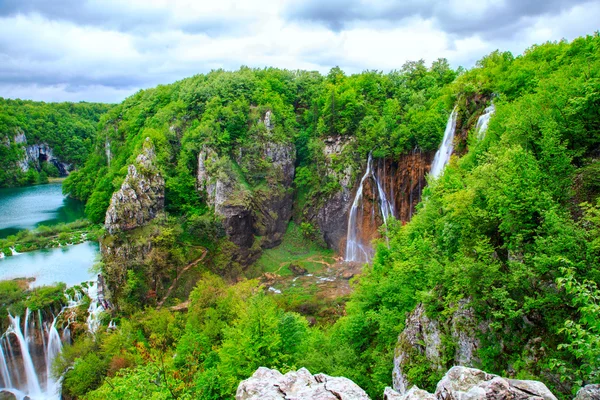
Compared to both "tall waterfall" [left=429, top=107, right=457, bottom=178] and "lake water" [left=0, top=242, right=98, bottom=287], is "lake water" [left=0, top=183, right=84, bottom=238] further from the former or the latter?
"tall waterfall" [left=429, top=107, right=457, bottom=178]

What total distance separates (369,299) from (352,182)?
990 inches

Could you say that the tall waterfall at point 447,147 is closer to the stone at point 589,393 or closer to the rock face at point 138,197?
the stone at point 589,393

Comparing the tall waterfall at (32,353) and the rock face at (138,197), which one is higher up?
the rock face at (138,197)

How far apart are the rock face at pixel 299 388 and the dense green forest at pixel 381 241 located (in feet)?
10.9

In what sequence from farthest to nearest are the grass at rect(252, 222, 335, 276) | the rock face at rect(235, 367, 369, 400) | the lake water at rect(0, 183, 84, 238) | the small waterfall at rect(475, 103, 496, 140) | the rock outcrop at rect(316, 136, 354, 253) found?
the lake water at rect(0, 183, 84, 238) → the rock outcrop at rect(316, 136, 354, 253) → the grass at rect(252, 222, 335, 276) → the small waterfall at rect(475, 103, 496, 140) → the rock face at rect(235, 367, 369, 400)

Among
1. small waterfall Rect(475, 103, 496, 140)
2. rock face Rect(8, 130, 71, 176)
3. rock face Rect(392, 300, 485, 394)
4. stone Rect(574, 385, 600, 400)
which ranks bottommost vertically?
rock face Rect(392, 300, 485, 394)

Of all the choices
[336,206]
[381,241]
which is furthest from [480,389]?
[336,206]

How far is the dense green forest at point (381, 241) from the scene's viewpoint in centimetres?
774

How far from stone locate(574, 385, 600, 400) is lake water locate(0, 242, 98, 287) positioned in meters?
35.8

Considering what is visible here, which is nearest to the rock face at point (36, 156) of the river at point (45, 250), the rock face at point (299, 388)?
the river at point (45, 250)

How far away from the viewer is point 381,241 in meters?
22.9

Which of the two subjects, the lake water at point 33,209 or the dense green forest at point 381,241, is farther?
the lake water at point 33,209

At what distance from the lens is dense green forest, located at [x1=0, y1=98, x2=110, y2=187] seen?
272 feet

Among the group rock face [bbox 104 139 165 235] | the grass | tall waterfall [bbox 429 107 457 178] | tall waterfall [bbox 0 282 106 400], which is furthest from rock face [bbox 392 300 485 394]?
rock face [bbox 104 139 165 235]
